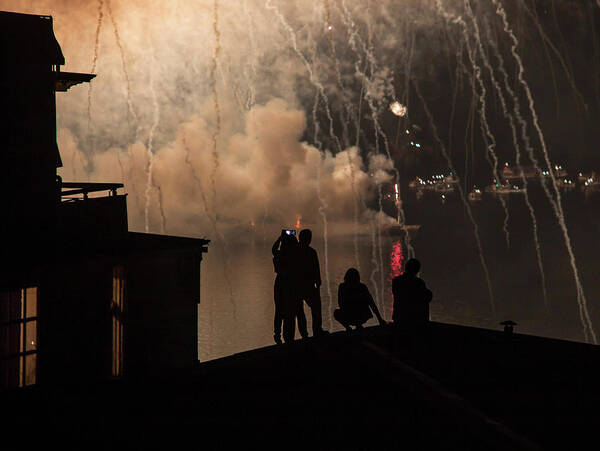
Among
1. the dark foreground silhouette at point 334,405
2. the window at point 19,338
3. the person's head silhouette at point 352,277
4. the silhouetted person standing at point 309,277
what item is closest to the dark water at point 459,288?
the window at point 19,338

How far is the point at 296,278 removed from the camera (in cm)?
834

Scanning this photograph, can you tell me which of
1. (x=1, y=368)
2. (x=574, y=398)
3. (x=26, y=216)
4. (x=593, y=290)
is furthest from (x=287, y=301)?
(x=593, y=290)

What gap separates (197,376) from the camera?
6750 millimetres

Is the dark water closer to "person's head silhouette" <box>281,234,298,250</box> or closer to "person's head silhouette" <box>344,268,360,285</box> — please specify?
"person's head silhouette" <box>281,234,298,250</box>

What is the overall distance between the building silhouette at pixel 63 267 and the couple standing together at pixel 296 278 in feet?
15.7

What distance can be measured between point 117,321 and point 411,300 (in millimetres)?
6978

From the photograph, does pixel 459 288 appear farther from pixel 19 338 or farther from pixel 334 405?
pixel 334 405

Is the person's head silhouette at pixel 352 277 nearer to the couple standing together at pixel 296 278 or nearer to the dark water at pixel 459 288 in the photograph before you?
the couple standing together at pixel 296 278

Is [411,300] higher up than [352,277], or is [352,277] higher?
[352,277]

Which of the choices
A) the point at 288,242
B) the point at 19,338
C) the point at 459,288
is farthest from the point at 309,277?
the point at 459,288

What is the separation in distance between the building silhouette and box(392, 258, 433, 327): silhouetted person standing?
21.2 feet

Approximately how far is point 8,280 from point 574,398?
30.6 ft

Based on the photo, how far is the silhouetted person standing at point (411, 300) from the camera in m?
8.19

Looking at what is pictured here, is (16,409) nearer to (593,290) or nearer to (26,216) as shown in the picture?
(26,216)
